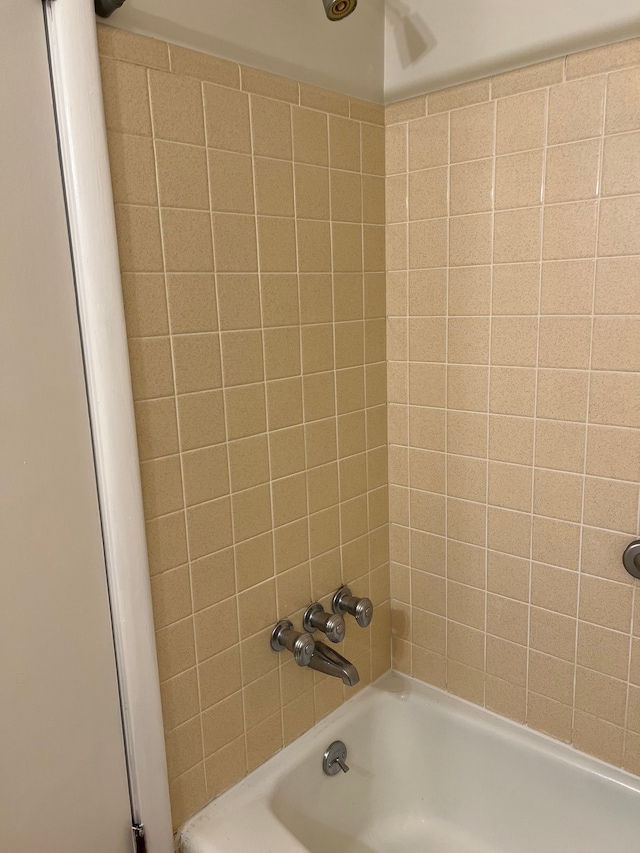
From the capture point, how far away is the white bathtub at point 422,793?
120cm

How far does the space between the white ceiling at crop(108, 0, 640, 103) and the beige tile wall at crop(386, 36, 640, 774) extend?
4 cm

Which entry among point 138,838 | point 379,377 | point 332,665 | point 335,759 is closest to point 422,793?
point 335,759

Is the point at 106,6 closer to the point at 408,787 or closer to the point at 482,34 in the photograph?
the point at 482,34

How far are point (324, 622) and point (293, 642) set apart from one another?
9cm

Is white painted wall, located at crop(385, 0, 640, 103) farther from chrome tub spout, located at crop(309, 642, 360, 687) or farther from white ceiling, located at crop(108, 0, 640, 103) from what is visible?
chrome tub spout, located at crop(309, 642, 360, 687)

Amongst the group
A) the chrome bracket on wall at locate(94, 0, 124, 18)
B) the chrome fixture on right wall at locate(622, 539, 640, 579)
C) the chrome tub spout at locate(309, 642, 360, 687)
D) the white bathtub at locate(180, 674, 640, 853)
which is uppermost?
the chrome bracket on wall at locate(94, 0, 124, 18)

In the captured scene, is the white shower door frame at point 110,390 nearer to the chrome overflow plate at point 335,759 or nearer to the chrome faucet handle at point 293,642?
the chrome faucet handle at point 293,642

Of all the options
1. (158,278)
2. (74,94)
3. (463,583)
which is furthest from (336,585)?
(74,94)

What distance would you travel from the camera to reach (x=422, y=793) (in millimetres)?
1479

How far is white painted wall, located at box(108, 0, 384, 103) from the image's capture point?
951mm

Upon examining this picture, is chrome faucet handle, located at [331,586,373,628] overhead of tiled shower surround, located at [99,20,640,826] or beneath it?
beneath

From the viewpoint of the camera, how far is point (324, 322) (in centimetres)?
127

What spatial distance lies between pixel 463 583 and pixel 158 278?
93 cm

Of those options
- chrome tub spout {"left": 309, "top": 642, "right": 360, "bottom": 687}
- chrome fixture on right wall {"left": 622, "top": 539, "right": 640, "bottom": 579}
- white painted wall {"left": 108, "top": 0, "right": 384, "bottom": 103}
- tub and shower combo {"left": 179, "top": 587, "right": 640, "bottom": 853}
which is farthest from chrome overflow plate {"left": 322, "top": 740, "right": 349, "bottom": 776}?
white painted wall {"left": 108, "top": 0, "right": 384, "bottom": 103}
